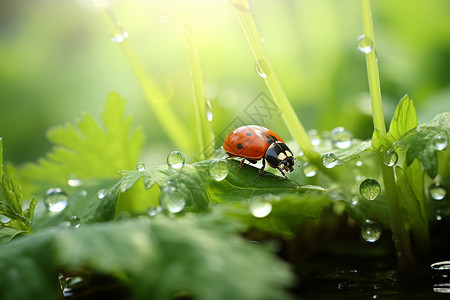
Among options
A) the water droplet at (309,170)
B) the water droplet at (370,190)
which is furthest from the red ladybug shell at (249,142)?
the water droplet at (370,190)

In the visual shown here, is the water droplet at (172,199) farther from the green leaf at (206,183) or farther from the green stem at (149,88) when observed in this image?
the green stem at (149,88)

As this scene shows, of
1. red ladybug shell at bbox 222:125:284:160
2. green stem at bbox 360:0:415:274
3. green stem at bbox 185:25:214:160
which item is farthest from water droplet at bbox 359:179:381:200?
green stem at bbox 185:25:214:160

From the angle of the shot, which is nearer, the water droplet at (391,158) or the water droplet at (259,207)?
the water droplet at (259,207)

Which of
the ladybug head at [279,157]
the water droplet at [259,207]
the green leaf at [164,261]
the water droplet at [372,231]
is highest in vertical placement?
the ladybug head at [279,157]

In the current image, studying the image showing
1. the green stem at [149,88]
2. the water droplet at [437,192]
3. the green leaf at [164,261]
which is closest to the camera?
the green leaf at [164,261]

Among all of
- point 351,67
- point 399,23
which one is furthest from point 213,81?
point 399,23

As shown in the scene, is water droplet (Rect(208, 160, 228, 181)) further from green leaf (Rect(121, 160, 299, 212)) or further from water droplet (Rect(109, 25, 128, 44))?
water droplet (Rect(109, 25, 128, 44))
